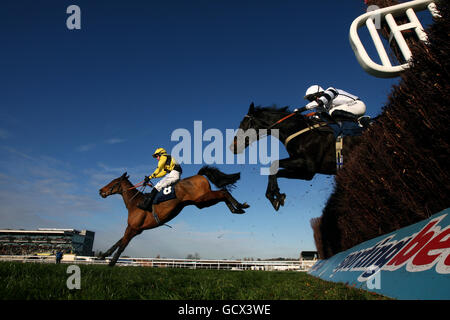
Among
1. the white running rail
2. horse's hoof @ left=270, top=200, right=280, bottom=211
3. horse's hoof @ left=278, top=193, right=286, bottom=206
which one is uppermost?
the white running rail

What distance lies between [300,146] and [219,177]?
2979mm

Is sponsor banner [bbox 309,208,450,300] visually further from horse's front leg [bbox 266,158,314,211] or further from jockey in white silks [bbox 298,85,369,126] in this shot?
jockey in white silks [bbox 298,85,369,126]

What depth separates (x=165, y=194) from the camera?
824cm

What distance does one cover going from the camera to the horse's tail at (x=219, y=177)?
809cm

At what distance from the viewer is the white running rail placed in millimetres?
7945

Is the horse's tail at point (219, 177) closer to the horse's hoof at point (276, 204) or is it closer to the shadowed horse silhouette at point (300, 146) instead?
the shadowed horse silhouette at point (300, 146)

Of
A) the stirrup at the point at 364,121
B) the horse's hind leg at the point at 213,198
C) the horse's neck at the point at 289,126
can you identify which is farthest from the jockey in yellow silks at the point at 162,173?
the stirrup at the point at 364,121

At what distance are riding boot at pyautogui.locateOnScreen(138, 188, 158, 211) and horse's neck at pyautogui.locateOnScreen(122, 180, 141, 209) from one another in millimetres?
618

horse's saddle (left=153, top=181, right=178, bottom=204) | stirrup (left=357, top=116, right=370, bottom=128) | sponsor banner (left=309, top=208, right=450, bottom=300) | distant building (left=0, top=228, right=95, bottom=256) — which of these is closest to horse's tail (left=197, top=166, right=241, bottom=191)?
horse's saddle (left=153, top=181, right=178, bottom=204)

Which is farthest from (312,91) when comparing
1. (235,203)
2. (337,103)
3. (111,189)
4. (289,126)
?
(111,189)

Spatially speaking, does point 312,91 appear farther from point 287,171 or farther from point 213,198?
point 213,198

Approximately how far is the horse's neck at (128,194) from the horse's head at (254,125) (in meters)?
3.92
